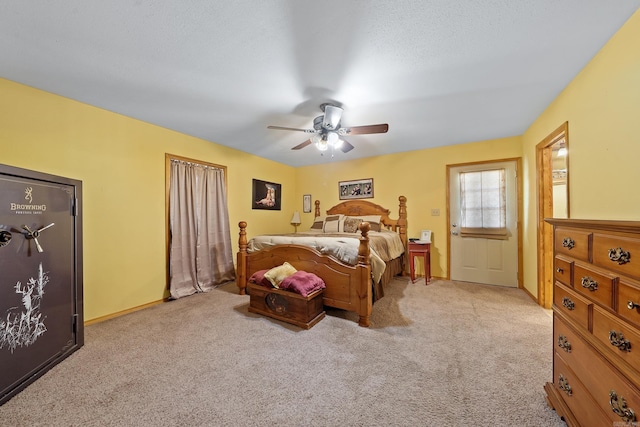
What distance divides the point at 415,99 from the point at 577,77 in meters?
1.28

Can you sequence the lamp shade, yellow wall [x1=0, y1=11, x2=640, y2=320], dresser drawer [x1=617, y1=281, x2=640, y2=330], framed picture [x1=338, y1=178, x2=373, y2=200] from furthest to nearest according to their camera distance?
1. the lamp shade
2. framed picture [x1=338, y1=178, x2=373, y2=200]
3. yellow wall [x1=0, y1=11, x2=640, y2=320]
4. dresser drawer [x1=617, y1=281, x2=640, y2=330]

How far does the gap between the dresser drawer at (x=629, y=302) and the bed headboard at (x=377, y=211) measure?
339 cm

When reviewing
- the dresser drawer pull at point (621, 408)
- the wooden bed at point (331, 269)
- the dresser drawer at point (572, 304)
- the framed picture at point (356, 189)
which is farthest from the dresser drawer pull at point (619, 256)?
the framed picture at point (356, 189)

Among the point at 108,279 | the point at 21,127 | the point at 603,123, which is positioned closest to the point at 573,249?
the point at 603,123

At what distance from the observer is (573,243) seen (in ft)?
3.88

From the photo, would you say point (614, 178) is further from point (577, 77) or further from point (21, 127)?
point (21, 127)

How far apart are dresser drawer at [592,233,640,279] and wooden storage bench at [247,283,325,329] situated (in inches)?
78.1

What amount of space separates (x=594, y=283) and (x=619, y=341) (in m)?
0.23

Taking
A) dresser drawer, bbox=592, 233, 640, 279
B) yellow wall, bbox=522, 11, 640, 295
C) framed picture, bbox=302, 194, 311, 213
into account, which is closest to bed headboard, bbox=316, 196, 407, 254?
framed picture, bbox=302, 194, 311, 213

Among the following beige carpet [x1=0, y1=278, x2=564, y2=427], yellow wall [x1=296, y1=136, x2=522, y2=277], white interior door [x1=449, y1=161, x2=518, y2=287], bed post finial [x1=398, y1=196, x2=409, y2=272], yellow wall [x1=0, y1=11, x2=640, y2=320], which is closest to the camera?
beige carpet [x1=0, y1=278, x2=564, y2=427]

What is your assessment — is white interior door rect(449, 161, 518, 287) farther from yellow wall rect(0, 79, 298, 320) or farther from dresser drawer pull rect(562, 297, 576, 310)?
yellow wall rect(0, 79, 298, 320)

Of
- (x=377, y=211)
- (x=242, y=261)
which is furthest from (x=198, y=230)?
(x=377, y=211)

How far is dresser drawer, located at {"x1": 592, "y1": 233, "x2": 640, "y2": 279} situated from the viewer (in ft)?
2.73

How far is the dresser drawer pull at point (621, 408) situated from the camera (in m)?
0.83
